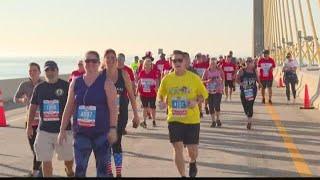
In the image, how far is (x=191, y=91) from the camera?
859cm

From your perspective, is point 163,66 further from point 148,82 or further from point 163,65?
point 148,82

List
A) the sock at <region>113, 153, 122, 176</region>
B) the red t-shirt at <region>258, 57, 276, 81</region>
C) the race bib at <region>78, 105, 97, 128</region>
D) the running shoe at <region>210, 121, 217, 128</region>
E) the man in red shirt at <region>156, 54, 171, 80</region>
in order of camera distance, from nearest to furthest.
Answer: the race bib at <region>78, 105, 97, 128</region> → the sock at <region>113, 153, 122, 176</region> → the running shoe at <region>210, 121, 217, 128</region> → the man in red shirt at <region>156, 54, 171, 80</region> → the red t-shirt at <region>258, 57, 276, 81</region>

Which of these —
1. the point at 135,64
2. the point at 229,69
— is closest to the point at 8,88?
the point at 135,64

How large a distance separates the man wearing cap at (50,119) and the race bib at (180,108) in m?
1.40

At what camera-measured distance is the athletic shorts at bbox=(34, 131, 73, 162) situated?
7.79 m

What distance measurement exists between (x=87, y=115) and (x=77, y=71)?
6.74m

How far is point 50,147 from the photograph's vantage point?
7855 millimetres

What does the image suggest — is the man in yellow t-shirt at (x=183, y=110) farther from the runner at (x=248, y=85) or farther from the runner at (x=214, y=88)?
the runner at (x=214, y=88)

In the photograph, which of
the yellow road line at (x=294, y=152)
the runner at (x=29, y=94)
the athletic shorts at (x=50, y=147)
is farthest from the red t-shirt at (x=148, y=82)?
the athletic shorts at (x=50, y=147)

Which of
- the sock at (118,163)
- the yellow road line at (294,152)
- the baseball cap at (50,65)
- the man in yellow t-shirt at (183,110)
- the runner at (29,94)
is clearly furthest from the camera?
the yellow road line at (294,152)

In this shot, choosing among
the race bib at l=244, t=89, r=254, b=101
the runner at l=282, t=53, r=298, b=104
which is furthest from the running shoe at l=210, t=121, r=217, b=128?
the runner at l=282, t=53, r=298, b=104

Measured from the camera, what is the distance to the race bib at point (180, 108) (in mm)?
8516

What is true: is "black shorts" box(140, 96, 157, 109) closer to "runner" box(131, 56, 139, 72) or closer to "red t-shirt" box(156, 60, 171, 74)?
"red t-shirt" box(156, 60, 171, 74)

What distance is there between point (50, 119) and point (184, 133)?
171 centimetres
